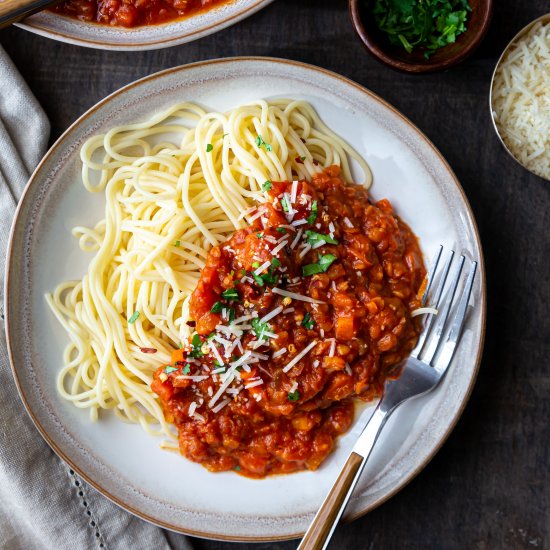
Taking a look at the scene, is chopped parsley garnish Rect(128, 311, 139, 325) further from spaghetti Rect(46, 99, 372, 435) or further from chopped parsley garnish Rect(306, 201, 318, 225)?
chopped parsley garnish Rect(306, 201, 318, 225)

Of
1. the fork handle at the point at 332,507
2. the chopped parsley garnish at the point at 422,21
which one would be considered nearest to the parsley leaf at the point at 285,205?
the chopped parsley garnish at the point at 422,21

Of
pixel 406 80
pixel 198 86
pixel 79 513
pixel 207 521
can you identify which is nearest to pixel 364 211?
pixel 406 80

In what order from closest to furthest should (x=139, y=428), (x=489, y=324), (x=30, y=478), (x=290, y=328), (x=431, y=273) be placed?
(x=290, y=328)
(x=431, y=273)
(x=139, y=428)
(x=30, y=478)
(x=489, y=324)

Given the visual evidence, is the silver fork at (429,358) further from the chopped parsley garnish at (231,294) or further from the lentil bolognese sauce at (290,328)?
the chopped parsley garnish at (231,294)

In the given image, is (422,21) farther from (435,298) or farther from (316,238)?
(435,298)

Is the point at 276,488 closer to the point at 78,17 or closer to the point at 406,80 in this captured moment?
the point at 406,80

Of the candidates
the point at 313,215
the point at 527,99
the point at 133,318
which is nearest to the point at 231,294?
the point at 313,215
